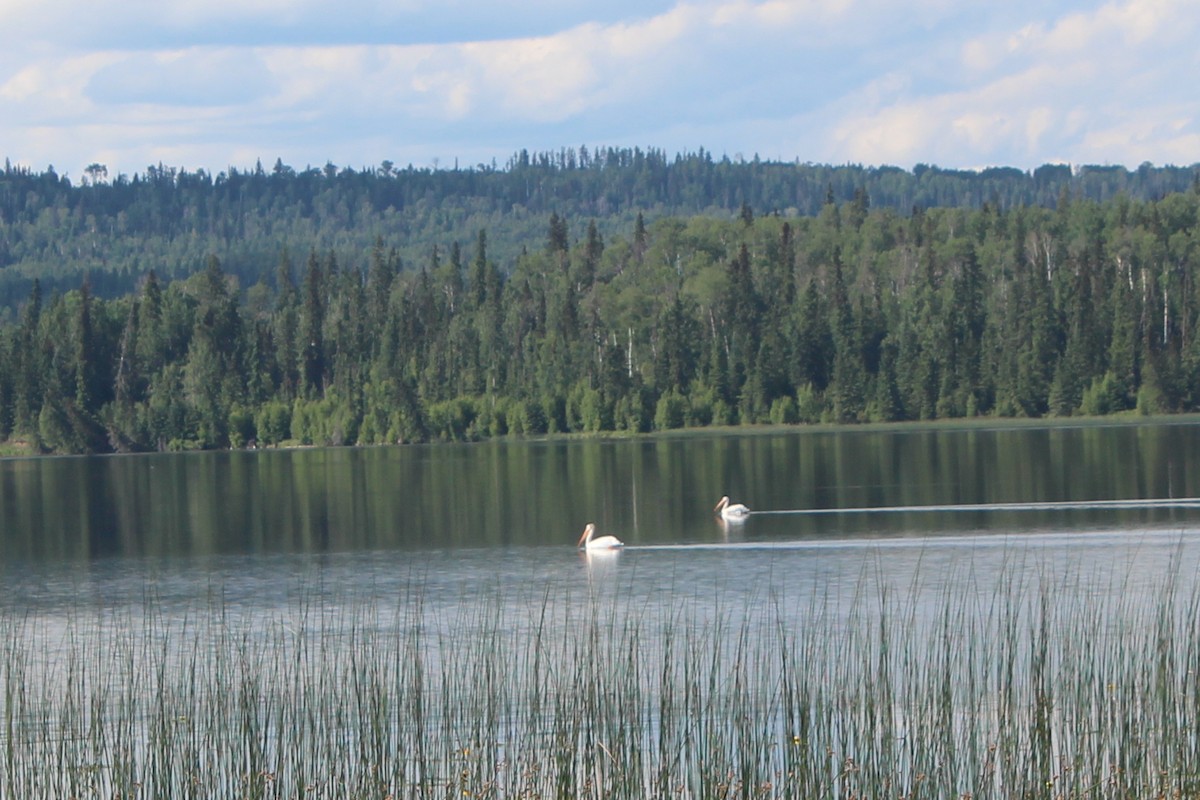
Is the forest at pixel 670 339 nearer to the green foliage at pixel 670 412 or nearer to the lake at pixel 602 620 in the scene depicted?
the green foliage at pixel 670 412

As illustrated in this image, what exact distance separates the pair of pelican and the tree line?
75.8m

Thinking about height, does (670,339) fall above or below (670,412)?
above

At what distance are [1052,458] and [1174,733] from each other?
56.5 m

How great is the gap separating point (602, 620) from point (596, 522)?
21235 millimetres

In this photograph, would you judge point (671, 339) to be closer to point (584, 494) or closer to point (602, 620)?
point (584, 494)

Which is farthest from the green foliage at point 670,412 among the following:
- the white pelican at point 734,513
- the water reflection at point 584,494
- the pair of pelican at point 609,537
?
the white pelican at point 734,513

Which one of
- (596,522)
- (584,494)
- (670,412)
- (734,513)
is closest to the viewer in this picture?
(734,513)

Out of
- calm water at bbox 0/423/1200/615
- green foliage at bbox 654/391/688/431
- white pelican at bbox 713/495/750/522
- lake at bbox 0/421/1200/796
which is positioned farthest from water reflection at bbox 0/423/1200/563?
green foliage at bbox 654/391/688/431

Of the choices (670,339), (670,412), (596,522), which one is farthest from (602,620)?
(670,339)

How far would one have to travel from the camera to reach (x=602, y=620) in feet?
80.7

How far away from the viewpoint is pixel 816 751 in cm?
1345

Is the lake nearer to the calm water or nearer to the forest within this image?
the calm water

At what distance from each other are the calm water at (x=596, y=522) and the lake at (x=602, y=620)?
8.9 inches

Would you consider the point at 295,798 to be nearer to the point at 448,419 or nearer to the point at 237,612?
the point at 237,612
